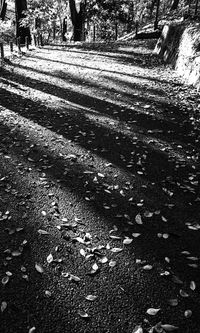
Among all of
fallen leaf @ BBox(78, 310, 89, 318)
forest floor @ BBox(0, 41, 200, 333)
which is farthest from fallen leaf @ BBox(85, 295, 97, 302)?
fallen leaf @ BBox(78, 310, 89, 318)

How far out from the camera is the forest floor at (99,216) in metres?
2.92

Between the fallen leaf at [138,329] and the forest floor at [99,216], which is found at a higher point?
the forest floor at [99,216]

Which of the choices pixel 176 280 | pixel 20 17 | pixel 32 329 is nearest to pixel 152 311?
pixel 176 280

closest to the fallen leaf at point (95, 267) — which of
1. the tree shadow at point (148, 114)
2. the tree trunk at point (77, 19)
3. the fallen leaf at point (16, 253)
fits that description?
the fallen leaf at point (16, 253)

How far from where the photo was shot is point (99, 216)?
4195 mm

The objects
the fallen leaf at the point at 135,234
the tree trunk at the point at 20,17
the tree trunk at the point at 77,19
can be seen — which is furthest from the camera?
the tree trunk at the point at 77,19

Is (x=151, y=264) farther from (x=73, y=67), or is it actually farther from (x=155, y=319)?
(x=73, y=67)

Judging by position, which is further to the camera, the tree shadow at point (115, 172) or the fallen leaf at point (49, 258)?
the tree shadow at point (115, 172)

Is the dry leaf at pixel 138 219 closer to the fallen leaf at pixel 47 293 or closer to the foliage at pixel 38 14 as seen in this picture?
the fallen leaf at pixel 47 293

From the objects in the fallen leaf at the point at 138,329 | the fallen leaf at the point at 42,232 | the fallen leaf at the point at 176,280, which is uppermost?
the fallen leaf at the point at 42,232

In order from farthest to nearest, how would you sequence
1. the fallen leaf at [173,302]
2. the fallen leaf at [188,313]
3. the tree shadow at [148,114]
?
the tree shadow at [148,114]
the fallen leaf at [173,302]
the fallen leaf at [188,313]

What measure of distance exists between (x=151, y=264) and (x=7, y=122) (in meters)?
5.57

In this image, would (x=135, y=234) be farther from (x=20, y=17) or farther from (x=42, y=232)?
(x=20, y=17)

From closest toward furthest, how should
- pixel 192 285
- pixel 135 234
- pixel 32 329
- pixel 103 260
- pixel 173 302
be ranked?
1. pixel 32 329
2. pixel 173 302
3. pixel 192 285
4. pixel 103 260
5. pixel 135 234
